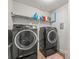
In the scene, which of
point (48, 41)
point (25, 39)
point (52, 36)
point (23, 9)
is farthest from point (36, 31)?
point (23, 9)

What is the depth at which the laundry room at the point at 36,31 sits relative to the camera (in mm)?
1180

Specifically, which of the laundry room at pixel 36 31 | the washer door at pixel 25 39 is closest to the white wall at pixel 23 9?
the laundry room at pixel 36 31

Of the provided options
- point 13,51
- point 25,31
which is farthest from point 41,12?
point 13,51

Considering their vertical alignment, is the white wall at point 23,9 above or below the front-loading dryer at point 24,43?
above

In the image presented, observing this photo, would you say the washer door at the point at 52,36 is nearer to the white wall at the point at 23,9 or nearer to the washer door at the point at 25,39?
the washer door at the point at 25,39

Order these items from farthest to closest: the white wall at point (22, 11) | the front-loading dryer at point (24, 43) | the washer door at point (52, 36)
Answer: the washer door at point (52, 36) → the white wall at point (22, 11) → the front-loading dryer at point (24, 43)

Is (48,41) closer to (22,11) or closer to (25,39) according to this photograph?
(25,39)

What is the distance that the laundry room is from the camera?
1.18 metres

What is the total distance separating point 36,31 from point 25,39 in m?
0.30

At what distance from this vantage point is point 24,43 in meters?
1.26
